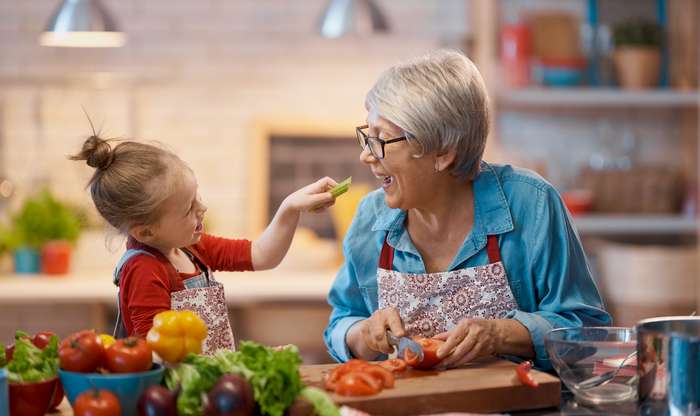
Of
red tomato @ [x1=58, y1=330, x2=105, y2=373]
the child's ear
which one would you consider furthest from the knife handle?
red tomato @ [x1=58, y1=330, x2=105, y2=373]

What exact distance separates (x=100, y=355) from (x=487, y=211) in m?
1.05

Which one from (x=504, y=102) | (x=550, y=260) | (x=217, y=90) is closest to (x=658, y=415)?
(x=550, y=260)

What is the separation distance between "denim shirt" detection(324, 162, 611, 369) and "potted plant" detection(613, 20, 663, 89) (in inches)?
104

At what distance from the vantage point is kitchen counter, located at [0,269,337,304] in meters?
4.50

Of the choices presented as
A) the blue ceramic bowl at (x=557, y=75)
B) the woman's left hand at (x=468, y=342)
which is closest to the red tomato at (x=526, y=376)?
the woman's left hand at (x=468, y=342)

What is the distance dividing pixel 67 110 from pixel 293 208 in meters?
3.08

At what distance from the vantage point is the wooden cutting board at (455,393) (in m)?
2.00

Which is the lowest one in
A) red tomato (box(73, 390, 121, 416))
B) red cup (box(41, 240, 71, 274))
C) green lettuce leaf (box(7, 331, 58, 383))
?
red cup (box(41, 240, 71, 274))

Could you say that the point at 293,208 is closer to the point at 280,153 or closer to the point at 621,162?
the point at 280,153

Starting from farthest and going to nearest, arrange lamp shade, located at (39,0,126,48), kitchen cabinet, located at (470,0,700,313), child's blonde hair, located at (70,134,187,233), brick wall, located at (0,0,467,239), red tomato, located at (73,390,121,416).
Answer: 1. brick wall, located at (0,0,467,239)
2. kitchen cabinet, located at (470,0,700,313)
3. lamp shade, located at (39,0,126,48)
4. child's blonde hair, located at (70,134,187,233)
5. red tomato, located at (73,390,121,416)

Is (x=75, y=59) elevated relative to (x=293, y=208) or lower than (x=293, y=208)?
elevated

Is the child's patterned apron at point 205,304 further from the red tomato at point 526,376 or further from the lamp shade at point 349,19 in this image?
the lamp shade at point 349,19

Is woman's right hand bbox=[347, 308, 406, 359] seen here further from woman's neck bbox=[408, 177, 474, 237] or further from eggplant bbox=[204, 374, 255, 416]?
eggplant bbox=[204, 374, 255, 416]

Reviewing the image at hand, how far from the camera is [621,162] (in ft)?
17.5
